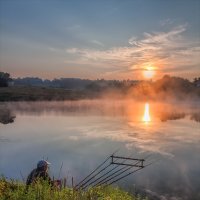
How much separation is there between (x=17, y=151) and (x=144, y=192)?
15.6 m

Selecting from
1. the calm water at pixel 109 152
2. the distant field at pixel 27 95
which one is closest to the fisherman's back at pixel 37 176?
the calm water at pixel 109 152

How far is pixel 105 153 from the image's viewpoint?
30.5m

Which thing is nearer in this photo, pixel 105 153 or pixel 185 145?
pixel 105 153

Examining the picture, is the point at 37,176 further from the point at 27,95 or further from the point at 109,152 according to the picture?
the point at 27,95

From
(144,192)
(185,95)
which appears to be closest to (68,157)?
(144,192)

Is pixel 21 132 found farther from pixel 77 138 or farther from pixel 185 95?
pixel 185 95

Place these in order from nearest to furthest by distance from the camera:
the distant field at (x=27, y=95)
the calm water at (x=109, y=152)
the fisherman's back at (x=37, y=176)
Result: 1. the fisherman's back at (x=37, y=176)
2. the calm water at (x=109, y=152)
3. the distant field at (x=27, y=95)

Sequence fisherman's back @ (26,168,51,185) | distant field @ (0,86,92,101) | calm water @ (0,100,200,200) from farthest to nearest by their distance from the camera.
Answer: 1. distant field @ (0,86,92,101)
2. calm water @ (0,100,200,200)
3. fisherman's back @ (26,168,51,185)

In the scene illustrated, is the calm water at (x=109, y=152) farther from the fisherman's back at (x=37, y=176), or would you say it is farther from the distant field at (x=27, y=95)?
the distant field at (x=27, y=95)

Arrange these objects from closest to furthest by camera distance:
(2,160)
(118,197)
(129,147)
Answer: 1. (118,197)
2. (2,160)
3. (129,147)

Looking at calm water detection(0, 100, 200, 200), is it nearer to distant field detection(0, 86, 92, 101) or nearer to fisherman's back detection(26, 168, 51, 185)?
fisherman's back detection(26, 168, 51, 185)

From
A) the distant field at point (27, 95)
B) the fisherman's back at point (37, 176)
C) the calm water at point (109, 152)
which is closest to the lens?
the fisherman's back at point (37, 176)

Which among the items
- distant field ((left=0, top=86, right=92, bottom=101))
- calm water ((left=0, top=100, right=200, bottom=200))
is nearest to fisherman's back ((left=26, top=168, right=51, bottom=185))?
calm water ((left=0, top=100, right=200, bottom=200))

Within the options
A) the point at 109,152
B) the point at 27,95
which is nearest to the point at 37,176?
the point at 109,152
